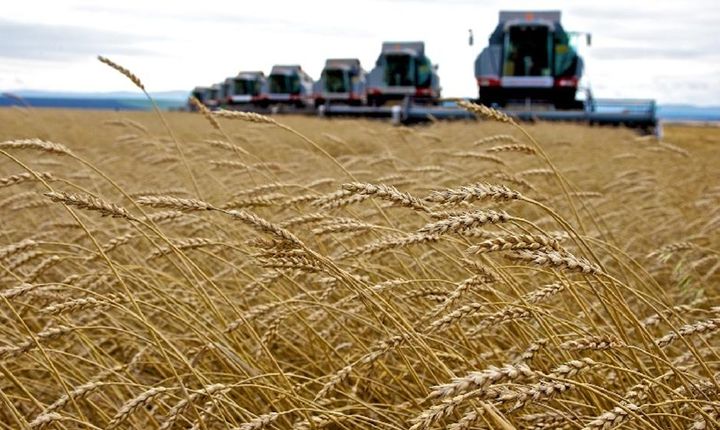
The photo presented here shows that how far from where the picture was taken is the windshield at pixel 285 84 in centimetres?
3453

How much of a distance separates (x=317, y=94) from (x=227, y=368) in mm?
28974

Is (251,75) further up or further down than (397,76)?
A: further up

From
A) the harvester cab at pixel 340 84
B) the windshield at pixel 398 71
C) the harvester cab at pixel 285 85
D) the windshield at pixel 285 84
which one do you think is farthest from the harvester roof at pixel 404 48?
the windshield at pixel 285 84

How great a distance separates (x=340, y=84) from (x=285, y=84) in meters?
4.68

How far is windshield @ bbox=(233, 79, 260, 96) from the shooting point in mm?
37800

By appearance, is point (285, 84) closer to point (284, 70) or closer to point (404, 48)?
point (284, 70)

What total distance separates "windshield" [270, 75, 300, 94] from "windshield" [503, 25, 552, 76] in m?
16.2

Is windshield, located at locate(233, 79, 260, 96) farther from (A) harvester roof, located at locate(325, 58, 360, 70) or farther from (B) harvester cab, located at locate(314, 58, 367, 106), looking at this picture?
(A) harvester roof, located at locate(325, 58, 360, 70)

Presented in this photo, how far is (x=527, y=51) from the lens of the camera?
19.6 metres

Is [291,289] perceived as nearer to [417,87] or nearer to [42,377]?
[42,377]

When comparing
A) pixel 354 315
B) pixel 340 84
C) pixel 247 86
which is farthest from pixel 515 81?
pixel 247 86

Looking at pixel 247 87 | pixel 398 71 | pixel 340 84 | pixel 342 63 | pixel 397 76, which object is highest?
pixel 342 63

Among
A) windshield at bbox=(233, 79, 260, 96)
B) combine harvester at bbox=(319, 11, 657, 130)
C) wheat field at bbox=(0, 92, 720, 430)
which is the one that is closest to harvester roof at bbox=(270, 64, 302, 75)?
windshield at bbox=(233, 79, 260, 96)

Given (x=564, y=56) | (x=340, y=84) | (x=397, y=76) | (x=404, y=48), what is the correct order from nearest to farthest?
(x=564, y=56), (x=397, y=76), (x=404, y=48), (x=340, y=84)
